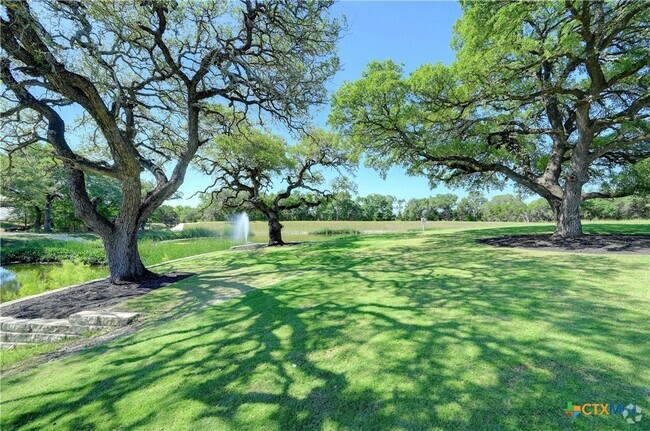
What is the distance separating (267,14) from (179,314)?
6632 mm

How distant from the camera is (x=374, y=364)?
2400mm

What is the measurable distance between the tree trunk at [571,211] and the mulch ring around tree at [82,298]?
455 inches

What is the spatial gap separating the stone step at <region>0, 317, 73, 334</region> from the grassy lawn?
1.26 metres

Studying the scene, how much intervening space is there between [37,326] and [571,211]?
43.1 feet

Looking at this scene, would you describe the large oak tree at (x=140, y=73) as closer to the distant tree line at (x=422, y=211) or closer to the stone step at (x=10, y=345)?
the stone step at (x=10, y=345)

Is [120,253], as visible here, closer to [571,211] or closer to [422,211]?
[571,211]

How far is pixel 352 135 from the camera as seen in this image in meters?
11.0

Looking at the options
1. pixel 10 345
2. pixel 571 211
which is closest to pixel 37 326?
pixel 10 345

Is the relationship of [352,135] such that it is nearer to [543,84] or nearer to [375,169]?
[375,169]

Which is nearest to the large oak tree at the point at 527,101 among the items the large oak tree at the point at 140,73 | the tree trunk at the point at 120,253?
the large oak tree at the point at 140,73

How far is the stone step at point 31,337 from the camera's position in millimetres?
4125

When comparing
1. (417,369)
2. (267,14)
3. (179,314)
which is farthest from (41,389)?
(267,14)

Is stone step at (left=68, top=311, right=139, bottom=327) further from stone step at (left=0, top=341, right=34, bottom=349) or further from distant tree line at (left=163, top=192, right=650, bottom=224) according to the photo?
distant tree line at (left=163, top=192, right=650, bottom=224)

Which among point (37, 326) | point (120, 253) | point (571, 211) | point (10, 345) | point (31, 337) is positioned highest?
point (571, 211)
